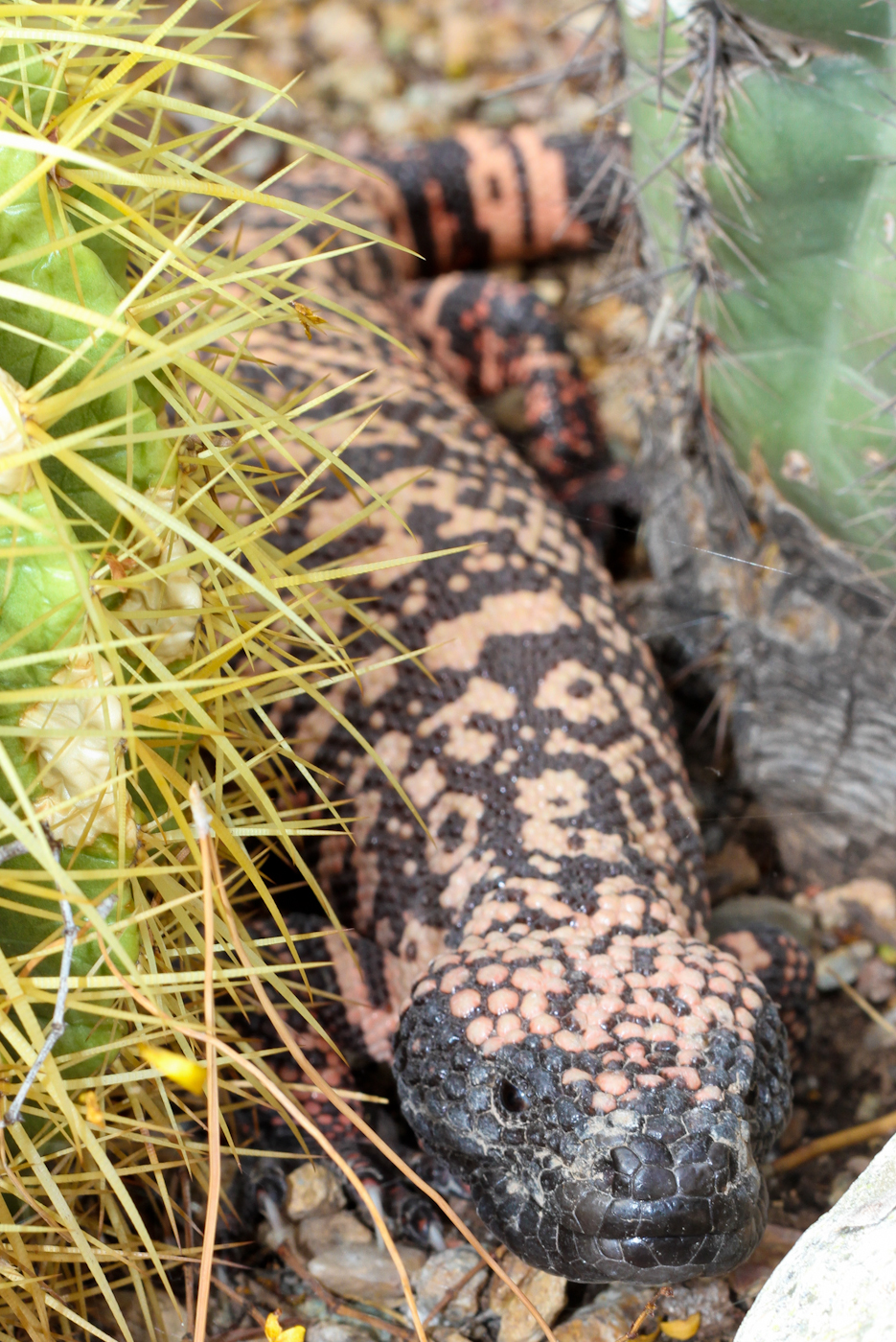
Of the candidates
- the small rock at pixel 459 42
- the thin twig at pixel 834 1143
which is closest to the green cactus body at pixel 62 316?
the thin twig at pixel 834 1143

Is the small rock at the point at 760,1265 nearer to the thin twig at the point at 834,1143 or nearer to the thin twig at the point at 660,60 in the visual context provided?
the thin twig at the point at 834,1143

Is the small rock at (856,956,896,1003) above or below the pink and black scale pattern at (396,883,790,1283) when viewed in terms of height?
below

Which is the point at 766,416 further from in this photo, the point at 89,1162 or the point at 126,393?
the point at 89,1162

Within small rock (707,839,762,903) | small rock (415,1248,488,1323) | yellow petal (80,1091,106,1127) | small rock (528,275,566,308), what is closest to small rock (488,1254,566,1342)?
small rock (415,1248,488,1323)

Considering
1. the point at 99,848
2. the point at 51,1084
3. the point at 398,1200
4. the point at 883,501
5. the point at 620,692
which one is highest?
the point at 883,501

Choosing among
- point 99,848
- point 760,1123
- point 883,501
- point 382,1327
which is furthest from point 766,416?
point 382,1327

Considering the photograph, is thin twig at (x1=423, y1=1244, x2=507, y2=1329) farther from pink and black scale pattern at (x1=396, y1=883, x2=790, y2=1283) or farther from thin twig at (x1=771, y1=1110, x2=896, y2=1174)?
thin twig at (x1=771, y1=1110, x2=896, y2=1174)
